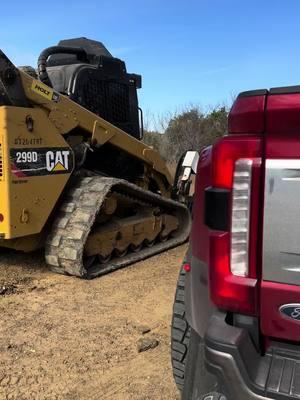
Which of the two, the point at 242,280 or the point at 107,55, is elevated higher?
the point at 107,55

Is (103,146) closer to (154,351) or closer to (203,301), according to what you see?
(154,351)

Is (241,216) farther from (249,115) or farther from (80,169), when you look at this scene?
(80,169)

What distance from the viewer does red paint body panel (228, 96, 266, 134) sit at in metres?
1.94

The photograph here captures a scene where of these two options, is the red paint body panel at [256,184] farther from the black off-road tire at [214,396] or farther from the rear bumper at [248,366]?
the black off-road tire at [214,396]

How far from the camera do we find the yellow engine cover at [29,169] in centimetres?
568

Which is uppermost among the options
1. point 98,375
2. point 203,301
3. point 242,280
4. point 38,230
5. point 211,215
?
point 211,215

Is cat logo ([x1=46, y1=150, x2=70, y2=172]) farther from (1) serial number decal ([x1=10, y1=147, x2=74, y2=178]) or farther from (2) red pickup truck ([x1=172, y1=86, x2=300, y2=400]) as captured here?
(2) red pickup truck ([x1=172, y1=86, x2=300, y2=400])

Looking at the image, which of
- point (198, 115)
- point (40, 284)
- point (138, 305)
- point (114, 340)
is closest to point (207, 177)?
point (114, 340)

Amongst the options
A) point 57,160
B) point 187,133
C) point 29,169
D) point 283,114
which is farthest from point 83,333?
point 187,133

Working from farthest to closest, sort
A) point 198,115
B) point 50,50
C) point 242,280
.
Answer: point 198,115, point 50,50, point 242,280

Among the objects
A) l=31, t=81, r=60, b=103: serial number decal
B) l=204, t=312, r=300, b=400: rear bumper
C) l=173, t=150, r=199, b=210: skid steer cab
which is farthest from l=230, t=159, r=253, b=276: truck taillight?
l=173, t=150, r=199, b=210: skid steer cab

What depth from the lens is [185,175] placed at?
28.3 feet

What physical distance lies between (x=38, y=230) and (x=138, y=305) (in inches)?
60.4

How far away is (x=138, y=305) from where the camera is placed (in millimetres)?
5242
